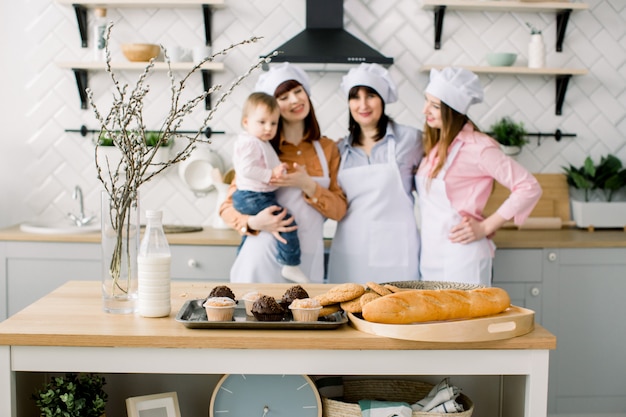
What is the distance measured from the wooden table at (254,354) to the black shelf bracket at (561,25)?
277 cm

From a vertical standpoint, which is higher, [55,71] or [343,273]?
[55,71]

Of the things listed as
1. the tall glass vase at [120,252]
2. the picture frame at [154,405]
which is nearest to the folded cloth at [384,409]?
the picture frame at [154,405]

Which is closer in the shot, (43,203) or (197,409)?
(197,409)

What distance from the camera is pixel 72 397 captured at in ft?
5.89

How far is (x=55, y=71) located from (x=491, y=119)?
8.21 ft

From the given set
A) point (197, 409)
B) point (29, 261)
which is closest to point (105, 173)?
point (29, 261)

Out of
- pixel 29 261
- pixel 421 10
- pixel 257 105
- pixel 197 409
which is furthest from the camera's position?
pixel 421 10

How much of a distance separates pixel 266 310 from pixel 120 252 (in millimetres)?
427

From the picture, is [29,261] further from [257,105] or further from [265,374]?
[265,374]

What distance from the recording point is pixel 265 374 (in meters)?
1.86

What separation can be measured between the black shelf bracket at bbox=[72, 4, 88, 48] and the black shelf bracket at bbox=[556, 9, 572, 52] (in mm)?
2662

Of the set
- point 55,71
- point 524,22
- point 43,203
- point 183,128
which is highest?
point 524,22

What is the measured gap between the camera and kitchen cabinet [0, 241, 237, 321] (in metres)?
3.60

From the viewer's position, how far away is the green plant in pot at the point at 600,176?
13.3 ft
